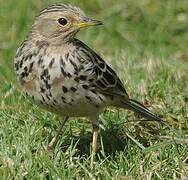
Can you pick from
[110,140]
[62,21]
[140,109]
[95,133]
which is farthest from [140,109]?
[62,21]

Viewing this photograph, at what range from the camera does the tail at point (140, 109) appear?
23.8ft

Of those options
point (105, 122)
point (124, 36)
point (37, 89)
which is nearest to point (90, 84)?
point (37, 89)

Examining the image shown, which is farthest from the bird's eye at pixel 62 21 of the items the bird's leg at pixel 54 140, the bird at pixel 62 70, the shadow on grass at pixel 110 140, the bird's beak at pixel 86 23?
the shadow on grass at pixel 110 140

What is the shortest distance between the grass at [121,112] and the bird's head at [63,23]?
0.89 m

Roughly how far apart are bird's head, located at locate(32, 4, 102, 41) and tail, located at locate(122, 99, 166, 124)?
36.1 inches

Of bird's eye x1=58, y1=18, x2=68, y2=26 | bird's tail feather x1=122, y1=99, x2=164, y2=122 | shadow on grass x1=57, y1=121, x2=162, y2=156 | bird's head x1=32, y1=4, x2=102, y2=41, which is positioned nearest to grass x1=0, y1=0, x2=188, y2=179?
Result: shadow on grass x1=57, y1=121, x2=162, y2=156

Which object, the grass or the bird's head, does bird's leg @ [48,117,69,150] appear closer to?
the grass

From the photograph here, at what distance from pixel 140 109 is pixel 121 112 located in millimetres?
426

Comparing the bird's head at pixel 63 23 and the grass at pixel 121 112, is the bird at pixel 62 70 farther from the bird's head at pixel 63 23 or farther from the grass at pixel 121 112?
the grass at pixel 121 112

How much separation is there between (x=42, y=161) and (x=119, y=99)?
1098mm

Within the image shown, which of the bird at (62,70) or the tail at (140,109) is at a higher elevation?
the bird at (62,70)

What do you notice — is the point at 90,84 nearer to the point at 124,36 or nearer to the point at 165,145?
the point at 165,145

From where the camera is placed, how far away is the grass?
21.1ft

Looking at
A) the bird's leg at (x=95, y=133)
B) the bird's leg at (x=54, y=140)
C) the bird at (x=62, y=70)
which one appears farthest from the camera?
the bird's leg at (x=95, y=133)
